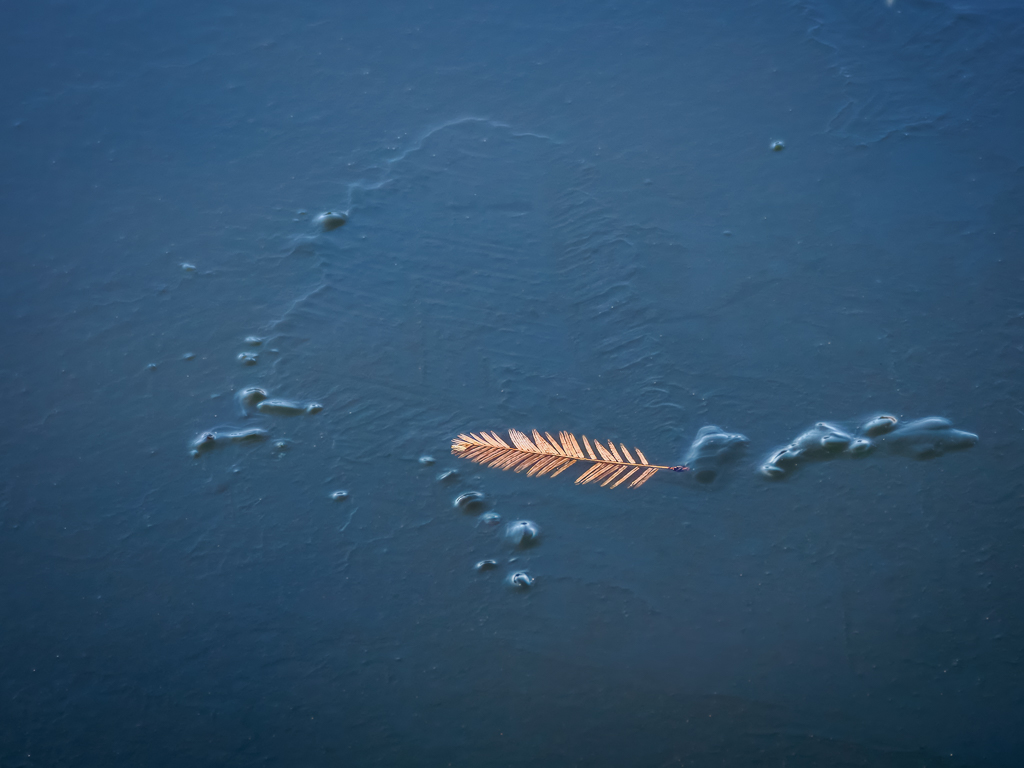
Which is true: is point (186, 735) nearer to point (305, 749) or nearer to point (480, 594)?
point (305, 749)

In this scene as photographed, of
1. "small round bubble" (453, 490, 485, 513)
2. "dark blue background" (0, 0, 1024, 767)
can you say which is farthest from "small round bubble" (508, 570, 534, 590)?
"small round bubble" (453, 490, 485, 513)

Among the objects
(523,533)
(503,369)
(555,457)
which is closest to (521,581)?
(523,533)

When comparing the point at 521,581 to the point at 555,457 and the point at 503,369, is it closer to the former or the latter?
the point at 555,457

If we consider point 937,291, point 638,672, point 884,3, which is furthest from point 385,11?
point 638,672

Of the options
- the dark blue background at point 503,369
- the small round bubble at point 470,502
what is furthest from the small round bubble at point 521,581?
the small round bubble at point 470,502

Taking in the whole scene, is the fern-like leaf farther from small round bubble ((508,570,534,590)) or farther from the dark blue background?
small round bubble ((508,570,534,590))
